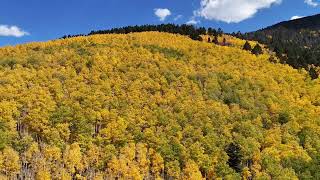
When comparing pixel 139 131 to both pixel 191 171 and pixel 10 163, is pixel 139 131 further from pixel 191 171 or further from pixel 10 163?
pixel 10 163

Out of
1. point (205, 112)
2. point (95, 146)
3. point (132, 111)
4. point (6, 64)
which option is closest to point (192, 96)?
point (205, 112)

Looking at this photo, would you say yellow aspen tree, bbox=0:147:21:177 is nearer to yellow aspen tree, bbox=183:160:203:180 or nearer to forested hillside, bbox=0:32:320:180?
forested hillside, bbox=0:32:320:180

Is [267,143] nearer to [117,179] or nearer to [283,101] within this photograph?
[283,101]

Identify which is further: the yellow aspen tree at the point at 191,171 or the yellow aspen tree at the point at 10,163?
the yellow aspen tree at the point at 191,171

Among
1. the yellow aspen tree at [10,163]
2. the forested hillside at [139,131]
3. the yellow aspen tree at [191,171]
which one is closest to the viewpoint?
the yellow aspen tree at [10,163]

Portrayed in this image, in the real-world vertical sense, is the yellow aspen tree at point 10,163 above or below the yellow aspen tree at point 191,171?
above

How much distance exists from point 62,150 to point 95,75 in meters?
59.7

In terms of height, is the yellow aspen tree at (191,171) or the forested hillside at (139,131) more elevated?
the forested hillside at (139,131)

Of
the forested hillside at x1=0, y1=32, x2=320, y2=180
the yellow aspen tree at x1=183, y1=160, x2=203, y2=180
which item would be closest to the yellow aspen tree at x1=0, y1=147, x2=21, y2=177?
the forested hillside at x1=0, y1=32, x2=320, y2=180

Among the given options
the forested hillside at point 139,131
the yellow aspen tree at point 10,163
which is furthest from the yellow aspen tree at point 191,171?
the yellow aspen tree at point 10,163

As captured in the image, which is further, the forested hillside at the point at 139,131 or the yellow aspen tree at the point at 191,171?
the yellow aspen tree at the point at 191,171

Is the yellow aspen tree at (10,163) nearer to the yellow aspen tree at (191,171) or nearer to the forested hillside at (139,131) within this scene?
the forested hillside at (139,131)

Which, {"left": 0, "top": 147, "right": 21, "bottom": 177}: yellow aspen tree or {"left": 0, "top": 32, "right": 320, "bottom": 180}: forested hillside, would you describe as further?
{"left": 0, "top": 32, "right": 320, "bottom": 180}: forested hillside

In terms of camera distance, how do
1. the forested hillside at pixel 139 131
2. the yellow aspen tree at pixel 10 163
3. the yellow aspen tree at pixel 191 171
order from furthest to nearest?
the yellow aspen tree at pixel 191 171, the forested hillside at pixel 139 131, the yellow aspen tree at pixel 10 163
